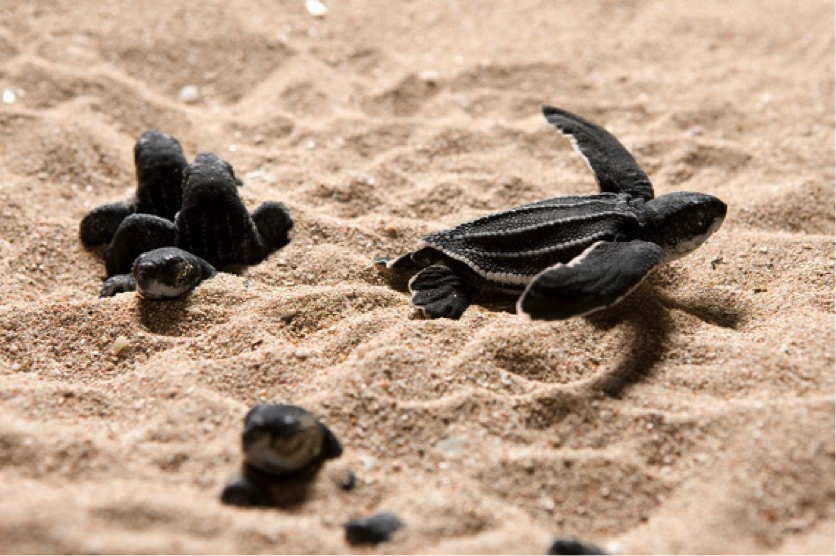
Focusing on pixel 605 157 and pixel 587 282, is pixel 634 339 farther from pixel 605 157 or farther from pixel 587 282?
pixel 605 157

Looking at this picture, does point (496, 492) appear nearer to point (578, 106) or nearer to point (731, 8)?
point (578, 106)

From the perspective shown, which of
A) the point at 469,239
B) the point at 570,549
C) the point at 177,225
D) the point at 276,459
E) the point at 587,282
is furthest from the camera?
the point at 177,225

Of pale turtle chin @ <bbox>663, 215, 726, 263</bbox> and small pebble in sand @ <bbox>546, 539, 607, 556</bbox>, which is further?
pale turtle chin @ <bbox>663, 215, 726, 263</bbox>

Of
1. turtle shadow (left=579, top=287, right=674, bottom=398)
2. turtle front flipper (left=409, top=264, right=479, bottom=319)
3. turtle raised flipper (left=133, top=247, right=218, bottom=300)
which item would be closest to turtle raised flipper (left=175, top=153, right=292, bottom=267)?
turtle raised flipper (left=133, top=247, right=218, bottom=300)

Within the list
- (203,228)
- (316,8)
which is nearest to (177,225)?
(203,228)

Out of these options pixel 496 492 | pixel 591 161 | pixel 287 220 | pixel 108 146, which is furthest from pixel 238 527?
pixel 108 146

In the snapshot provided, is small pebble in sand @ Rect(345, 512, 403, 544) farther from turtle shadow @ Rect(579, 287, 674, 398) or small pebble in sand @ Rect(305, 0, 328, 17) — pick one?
small pebble in sand @ Rect(305, 0, 328, 17)
